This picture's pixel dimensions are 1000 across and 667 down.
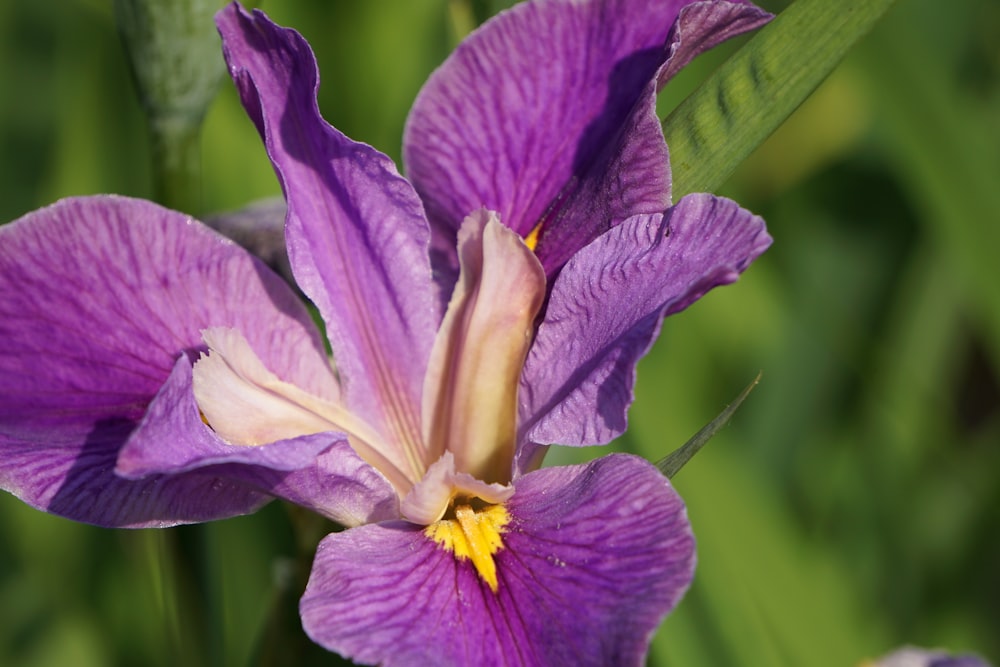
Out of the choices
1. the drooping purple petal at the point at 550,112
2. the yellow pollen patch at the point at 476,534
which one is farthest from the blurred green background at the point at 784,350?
the yellow pollen patch at the point at 476,534

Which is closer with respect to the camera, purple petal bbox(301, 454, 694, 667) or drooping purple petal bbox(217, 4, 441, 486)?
purple petal bbox(301, 454, 694, 667)

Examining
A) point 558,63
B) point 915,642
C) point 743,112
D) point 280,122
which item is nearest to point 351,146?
point 280,122

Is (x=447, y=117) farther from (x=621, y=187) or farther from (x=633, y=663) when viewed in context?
(x=633, y=663)

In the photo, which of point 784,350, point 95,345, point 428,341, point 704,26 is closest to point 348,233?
point 428,341

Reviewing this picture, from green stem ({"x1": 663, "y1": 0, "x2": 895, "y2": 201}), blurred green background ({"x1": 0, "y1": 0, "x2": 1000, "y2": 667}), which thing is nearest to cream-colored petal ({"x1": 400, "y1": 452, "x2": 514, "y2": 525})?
green stem ({"x1": 663, "y1": 0, "x2": 895, "y2": 201})

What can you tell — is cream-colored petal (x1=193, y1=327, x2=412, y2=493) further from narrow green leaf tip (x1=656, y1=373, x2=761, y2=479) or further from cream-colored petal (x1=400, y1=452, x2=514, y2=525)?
narrow green leaf tip (x1=656, y1=373, x2=761, y2=479)

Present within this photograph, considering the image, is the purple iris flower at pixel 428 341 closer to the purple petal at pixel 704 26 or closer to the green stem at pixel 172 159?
the purple petal at pixel 704 26
